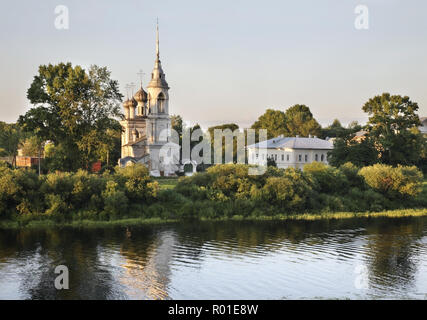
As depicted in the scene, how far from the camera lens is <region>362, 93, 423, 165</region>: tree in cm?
6122

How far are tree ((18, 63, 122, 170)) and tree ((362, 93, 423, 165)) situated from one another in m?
31.3

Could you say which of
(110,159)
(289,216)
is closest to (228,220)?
(289,216)

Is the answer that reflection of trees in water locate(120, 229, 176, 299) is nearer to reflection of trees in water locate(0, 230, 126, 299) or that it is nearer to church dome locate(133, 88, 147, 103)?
reflection of trees in water locate(0, 230, 126, 299)

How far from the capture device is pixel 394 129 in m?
67.2

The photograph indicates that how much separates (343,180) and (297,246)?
18.0 meters

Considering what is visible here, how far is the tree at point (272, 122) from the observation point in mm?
Result: 105750

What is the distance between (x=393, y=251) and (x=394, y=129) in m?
41.6

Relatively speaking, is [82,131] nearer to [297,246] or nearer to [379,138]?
[297,246]

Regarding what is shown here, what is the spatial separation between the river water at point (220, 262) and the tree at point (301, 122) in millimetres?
68514

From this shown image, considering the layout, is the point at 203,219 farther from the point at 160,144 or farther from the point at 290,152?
the point at 290,152

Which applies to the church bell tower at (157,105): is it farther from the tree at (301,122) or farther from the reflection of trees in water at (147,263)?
the tree at (301,122)

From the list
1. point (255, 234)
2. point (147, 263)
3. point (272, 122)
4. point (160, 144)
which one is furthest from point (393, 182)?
point (272, 122)

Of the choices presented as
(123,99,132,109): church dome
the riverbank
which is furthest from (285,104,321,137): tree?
the riverbank
